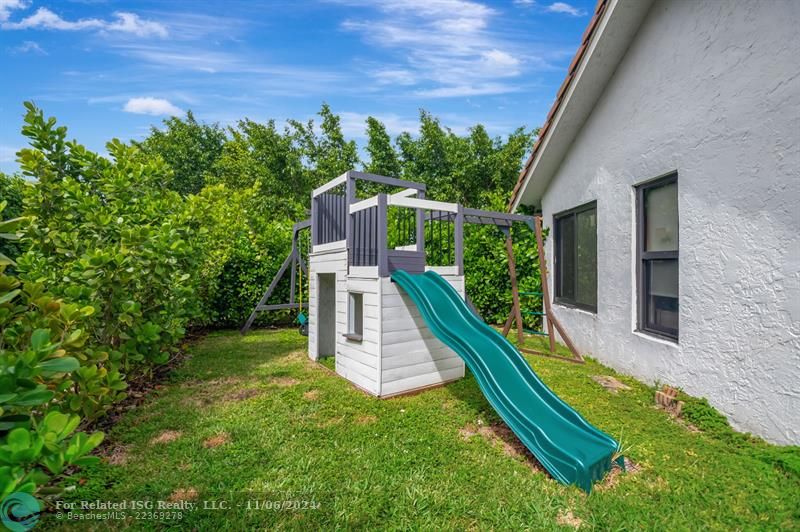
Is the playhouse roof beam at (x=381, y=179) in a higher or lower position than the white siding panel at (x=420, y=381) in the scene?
higher

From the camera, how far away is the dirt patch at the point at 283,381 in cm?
485

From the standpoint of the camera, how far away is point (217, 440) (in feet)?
10.8

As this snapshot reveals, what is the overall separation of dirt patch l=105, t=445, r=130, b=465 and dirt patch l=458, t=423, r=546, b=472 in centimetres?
279

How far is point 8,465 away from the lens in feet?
3.84

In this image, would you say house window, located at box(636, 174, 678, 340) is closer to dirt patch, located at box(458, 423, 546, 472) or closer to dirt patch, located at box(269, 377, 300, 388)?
dirt patch, located at box(458, 423, 546, 472)

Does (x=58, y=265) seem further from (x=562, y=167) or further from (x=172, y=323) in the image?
→ (x=562, y=167)

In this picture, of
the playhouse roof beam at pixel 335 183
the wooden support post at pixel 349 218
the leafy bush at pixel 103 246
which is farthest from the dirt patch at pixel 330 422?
the playhouse roof beam at pixel 335 183

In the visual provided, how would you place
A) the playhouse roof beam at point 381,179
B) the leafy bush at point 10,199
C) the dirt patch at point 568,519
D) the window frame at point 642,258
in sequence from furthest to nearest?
the leafy bush at point 10,199
the playhouse roof beam at point 381,179
the window frame at point 642,258
the dirt patch at point 568,519

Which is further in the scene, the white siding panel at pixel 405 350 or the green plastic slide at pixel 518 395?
the white siding panel at pixel 405 350

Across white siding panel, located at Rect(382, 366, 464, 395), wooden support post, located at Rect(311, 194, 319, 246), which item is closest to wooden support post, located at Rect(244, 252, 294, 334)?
wooden support post, located at Rect(311, 194, 319, 246)

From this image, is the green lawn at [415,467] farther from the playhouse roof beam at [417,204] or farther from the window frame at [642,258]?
the playhouse roof beam at [417,204]

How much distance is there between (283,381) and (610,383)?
422cm

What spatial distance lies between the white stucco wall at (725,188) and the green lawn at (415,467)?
0.48 meters

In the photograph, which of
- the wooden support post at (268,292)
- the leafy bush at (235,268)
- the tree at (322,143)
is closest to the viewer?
the wooden support post at (268,292)
